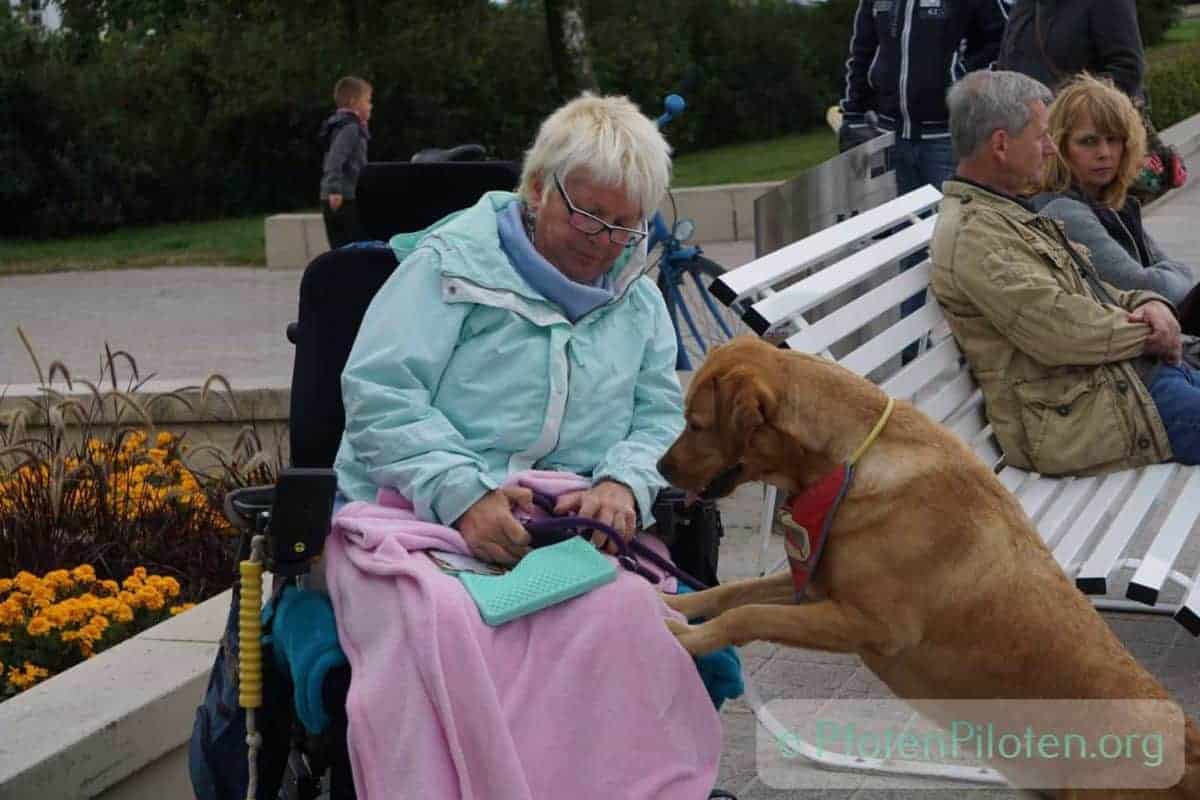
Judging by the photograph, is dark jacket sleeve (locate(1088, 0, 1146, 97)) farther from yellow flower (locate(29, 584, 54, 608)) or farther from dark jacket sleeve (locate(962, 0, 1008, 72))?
yellow flower (locate(29, 584, 54, 608))

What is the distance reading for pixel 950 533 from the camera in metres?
3.38

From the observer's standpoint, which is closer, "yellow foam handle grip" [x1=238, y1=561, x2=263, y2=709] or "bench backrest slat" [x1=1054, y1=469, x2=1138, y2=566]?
"yellow foam handle grip" [x1=238, y1=561, x2=263, y2=709]

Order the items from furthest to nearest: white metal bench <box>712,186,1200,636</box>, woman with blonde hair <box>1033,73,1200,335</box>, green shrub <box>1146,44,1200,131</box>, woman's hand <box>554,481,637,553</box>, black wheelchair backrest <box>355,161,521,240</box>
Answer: green shrub <box>1146,44,1200,131</box>, woman with blonde hair <box>1033,73,1200,335</box>, white metal bench <box>712,186,1200,636</box>, black wheelchair backrest <box>355,161,521,240</box>, woman's hand <box>554,481,637,553</box>

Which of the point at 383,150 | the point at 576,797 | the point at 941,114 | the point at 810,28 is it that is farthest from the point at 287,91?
the point at 576,797

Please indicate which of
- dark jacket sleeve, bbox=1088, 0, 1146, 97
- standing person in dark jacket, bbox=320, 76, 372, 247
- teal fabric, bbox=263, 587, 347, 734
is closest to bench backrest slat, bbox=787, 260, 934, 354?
teal fabric, bbox=263, 587, 347, 734

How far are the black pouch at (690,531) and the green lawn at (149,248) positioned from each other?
13.8 m

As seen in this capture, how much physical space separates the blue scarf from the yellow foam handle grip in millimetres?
839

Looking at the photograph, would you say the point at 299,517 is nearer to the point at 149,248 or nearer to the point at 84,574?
the point at 84,574

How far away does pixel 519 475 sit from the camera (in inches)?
136

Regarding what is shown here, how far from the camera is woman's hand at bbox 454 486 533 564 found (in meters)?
3.28

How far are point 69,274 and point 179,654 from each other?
13703 millimetres

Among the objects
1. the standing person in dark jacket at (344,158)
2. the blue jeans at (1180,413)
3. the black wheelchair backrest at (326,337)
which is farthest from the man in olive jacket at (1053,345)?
the standing person in dark jacket at (344,158)

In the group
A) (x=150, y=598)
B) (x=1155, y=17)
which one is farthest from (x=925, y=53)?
(x=1155, y=17)

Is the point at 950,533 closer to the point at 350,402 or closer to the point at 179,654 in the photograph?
the point at 350,402
